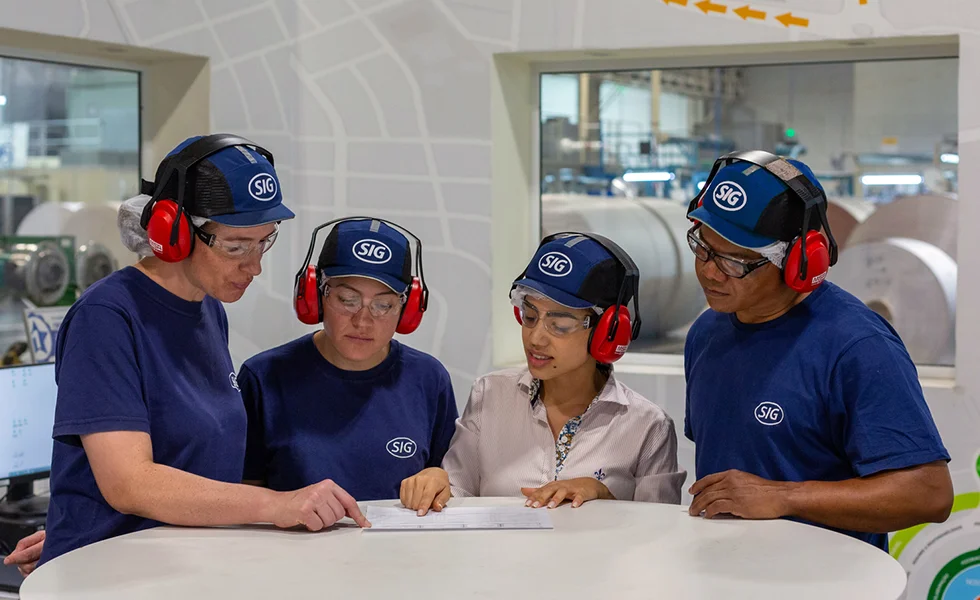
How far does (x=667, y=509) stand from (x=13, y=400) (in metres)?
2.21

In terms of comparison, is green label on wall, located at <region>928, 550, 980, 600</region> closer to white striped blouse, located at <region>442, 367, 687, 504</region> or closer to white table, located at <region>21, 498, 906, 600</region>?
white striped blouse, located at <region>442, 367, 687, 504</region>

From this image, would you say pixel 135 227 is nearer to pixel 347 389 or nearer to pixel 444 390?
pixel 347 389

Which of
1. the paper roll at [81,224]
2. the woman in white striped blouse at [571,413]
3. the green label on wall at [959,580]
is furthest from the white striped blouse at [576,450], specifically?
the paper roll at [81,224]

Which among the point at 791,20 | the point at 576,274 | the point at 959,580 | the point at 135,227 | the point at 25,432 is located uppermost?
the point at 791,20

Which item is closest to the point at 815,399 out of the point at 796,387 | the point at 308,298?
the point at 796,387

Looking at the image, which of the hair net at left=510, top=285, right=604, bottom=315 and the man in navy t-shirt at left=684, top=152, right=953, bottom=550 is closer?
the man in navy t-shirt at left=684, top=152, right=953, bottom=550

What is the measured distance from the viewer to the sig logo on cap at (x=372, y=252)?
8.54 feet

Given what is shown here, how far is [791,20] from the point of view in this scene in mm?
3965

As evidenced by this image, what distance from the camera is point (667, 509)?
2.37m

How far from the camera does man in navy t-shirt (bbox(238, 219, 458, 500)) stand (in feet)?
8.59

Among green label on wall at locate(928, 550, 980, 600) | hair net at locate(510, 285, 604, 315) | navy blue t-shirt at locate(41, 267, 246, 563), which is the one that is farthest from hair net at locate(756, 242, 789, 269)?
green label on wall at locate(928, 550, 980, 600)

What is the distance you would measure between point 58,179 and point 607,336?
2950mm

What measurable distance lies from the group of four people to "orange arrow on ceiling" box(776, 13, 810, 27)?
179cm

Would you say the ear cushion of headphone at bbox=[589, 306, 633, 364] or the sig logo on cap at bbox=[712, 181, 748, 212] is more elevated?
the sig logo on cap at bbox=[712, 181, 748, 212]
